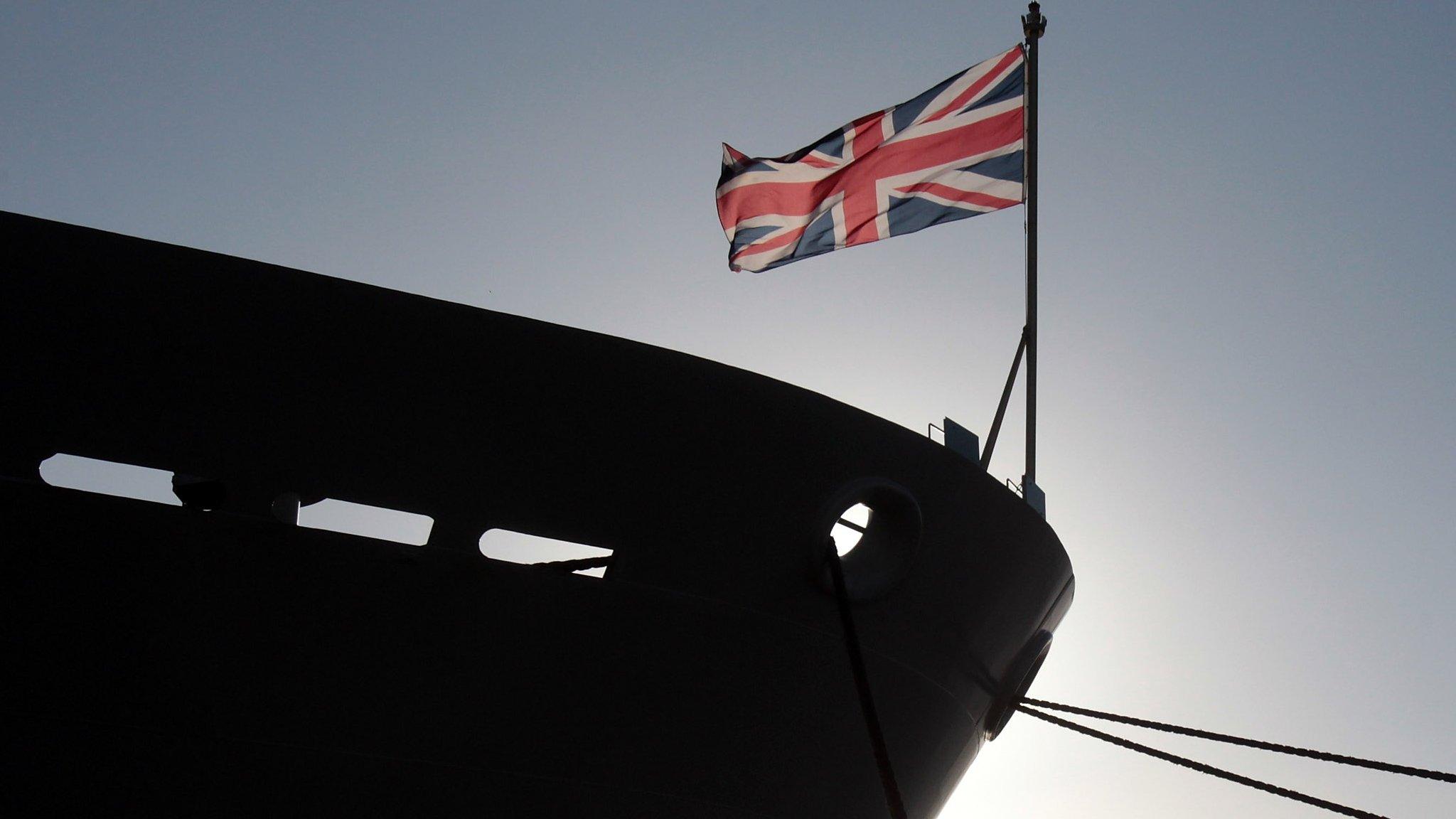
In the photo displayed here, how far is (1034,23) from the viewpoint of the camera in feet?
24.1

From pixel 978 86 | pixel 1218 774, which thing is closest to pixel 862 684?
pixel 1218 774

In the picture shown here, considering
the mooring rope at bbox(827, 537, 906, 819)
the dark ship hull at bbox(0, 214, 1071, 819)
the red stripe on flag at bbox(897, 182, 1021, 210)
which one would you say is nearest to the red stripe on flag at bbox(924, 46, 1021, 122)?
the red stripe on flag at bbox(897, 182, 1021, 210)

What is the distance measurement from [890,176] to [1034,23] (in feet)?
4.08

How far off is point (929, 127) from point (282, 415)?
15.1ft

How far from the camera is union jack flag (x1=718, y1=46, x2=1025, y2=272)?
748 cm

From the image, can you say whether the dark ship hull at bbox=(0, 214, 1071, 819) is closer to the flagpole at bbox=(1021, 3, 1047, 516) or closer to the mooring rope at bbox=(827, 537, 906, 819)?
the mooring rope at bbox=(827, 537, 906, 819)

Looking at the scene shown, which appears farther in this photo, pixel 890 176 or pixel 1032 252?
pixel 890 176

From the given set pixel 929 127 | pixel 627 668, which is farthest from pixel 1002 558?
pixel 929 127

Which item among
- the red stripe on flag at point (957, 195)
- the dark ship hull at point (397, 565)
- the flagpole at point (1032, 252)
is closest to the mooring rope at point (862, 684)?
the dark ship hull at point (397, 565)

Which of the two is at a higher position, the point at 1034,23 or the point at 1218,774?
the point at 1034,23

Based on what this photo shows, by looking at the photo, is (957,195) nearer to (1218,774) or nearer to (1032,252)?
(1032,252)

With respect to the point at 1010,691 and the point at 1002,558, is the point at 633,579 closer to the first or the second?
the point at 1002,558

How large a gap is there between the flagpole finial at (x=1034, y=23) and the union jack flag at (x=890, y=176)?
0.63 feet

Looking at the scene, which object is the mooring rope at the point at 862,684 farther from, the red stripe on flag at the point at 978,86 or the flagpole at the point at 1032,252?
the red stripe on flag at the point at 978,86
